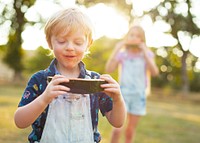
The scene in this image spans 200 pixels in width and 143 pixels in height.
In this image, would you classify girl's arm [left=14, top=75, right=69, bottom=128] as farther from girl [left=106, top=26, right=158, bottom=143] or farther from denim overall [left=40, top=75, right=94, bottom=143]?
girl [left=106, top=26, right=158, bottom=143]

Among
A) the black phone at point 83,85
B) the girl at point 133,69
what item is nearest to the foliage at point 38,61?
the girl at point 133,69

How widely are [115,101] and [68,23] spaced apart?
0.56m

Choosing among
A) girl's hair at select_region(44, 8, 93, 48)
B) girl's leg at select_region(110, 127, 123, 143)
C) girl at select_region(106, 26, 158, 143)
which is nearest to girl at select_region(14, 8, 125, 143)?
girl's hair at select_region(44, 8, 93, 48)

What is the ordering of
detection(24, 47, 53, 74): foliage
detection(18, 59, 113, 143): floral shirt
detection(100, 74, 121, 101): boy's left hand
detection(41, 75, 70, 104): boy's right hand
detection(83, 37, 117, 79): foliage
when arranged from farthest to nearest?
detection(24, 47, 53, 74): foliage < detection(83, 37, 117, 79): foliage < detection(18, 59, 113, 143): floral shirt < detection(100, 74, 121, 101): boy's left hand < detection(41, 75, 70, 104): boy's right hand

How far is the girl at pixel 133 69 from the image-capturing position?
5.55 metres

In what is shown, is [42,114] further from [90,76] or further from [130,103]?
[130,103]

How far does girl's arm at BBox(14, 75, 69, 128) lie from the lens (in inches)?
80.3

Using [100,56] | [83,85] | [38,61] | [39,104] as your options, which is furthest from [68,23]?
[100,56]

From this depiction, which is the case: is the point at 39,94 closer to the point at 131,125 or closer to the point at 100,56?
the point at 131,125

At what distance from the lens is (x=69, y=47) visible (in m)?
2.23

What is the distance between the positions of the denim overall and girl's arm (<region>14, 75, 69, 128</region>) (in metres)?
0.13

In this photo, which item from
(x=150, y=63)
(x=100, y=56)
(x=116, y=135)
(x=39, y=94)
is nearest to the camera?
(x=39, y=94)

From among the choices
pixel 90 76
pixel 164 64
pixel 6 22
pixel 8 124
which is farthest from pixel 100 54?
pixel 90 76

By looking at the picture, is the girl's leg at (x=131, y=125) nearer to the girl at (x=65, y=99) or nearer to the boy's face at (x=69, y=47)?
the girl at (x=65, y=99)
